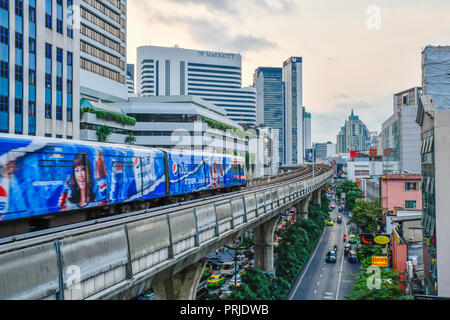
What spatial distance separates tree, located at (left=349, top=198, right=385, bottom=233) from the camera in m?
47.5

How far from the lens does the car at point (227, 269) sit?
39.7m

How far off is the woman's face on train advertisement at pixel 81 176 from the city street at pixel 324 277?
1945cm

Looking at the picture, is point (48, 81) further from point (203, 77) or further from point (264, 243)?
point (203, 77)

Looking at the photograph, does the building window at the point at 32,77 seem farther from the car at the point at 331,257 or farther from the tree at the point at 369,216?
the tree at the point at 369,216

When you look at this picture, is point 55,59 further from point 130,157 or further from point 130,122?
point 130,157

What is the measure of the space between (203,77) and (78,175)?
144 metres

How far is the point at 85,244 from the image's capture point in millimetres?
7406

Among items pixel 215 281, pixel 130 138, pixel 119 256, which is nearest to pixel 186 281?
pixel 119 256

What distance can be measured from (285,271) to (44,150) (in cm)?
2948

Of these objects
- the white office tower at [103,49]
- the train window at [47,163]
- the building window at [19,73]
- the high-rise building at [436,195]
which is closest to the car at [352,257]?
the high-rise building at [436,195]

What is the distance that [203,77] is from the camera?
15388 centimetres

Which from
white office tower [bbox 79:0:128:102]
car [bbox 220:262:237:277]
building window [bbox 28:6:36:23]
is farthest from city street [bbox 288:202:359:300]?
white office tower [bbox 79:0:128:102]

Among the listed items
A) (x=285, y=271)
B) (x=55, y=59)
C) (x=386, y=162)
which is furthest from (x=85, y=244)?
(x=386, y=162)

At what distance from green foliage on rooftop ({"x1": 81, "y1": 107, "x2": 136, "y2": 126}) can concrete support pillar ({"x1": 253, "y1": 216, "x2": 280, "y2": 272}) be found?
1323 inches
